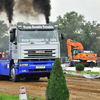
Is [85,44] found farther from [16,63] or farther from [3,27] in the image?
[16,63]

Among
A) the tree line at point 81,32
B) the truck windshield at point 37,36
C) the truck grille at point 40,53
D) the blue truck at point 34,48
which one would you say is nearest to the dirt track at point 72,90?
the blue truck at point 34,48

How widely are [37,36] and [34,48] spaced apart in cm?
75

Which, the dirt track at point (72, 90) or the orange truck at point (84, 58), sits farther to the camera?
the orange truck at point (84, 58)

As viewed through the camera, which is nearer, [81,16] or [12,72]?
[12,72]

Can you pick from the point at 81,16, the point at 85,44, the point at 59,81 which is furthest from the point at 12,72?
the point at 81,16

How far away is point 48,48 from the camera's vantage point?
16391 millimetres

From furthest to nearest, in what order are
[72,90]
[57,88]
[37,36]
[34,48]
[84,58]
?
[84,58]
[37,36]
[34,48]
[72,90]
[57,88]

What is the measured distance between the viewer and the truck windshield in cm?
Answer: 1639

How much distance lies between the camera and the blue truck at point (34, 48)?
16266 mm

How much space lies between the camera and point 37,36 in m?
16.5

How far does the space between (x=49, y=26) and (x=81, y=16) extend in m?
68.6

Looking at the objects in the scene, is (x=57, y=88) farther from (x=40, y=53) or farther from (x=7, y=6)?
(x=7, y=6)

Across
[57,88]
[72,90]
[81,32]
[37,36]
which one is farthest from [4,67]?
[81,32]

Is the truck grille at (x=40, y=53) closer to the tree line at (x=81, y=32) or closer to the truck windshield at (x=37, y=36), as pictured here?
the truck windshield at (x=37, y=36)
